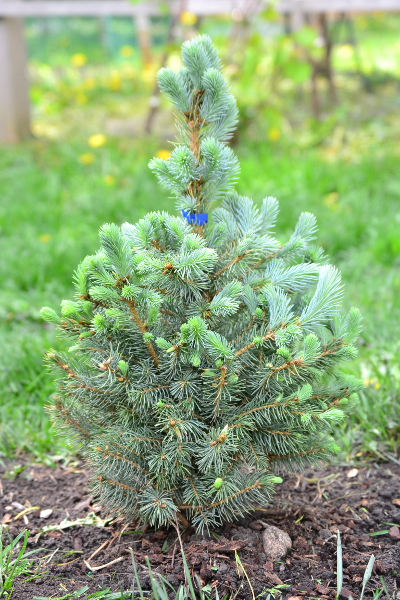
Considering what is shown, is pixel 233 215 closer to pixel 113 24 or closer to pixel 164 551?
pixel 164 551

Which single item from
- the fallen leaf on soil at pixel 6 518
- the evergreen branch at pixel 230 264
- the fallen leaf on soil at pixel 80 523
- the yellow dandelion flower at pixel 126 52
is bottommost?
the fallen leaf on soil at pixel 80 523

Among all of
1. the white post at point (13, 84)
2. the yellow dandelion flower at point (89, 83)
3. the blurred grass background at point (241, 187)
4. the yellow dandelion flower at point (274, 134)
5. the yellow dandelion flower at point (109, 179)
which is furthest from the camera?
Result: the yellow dandelion flower at point (89, 83)

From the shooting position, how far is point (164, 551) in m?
1.62

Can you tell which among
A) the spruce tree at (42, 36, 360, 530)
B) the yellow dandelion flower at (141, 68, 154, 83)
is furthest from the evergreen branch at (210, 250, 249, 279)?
the yellow dandelion flower at (141, 68, 154, 83)

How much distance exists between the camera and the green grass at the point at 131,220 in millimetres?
2342

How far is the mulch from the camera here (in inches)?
60.3

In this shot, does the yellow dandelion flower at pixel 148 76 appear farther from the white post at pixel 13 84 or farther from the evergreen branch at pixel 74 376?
the evergreen branch at pixel 74 376

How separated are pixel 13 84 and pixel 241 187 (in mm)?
2998

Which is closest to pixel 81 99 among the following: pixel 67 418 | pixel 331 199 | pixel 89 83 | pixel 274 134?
pixel 89 83

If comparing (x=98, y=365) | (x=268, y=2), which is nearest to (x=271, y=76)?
(x=268, y=2)

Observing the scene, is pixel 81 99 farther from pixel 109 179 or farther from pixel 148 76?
pixel 109 179

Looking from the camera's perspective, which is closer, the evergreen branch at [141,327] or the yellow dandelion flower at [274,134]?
the evergreen branch at [141,327]

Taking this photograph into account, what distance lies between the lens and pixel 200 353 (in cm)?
150

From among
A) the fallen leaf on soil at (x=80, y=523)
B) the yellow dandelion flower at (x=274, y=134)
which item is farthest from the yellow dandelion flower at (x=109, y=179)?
the fallen leaf on soil at (x=80, y=523)
